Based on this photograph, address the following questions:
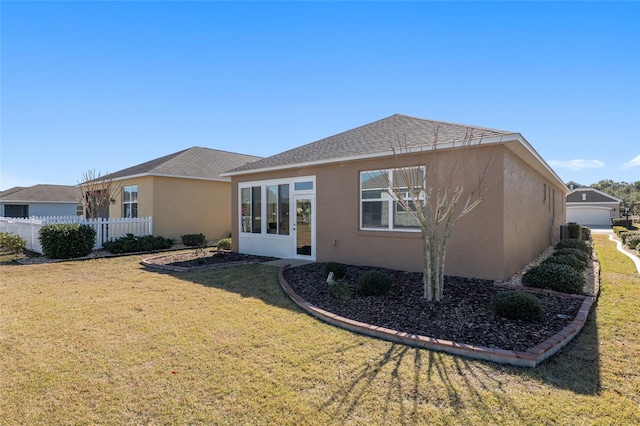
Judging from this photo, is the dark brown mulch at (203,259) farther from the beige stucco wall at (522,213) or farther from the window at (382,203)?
the beige stucco wall at (522,213)

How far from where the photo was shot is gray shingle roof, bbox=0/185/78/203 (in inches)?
1245

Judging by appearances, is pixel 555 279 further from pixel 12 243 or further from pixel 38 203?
pixel 38 203

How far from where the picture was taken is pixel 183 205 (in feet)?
55.5

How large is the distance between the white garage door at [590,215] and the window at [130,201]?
47.2m

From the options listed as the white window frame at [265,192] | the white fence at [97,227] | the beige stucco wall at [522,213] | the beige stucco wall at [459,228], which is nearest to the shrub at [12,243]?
the white fence at [97,227]

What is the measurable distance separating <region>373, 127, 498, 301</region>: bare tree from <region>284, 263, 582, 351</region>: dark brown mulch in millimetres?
522

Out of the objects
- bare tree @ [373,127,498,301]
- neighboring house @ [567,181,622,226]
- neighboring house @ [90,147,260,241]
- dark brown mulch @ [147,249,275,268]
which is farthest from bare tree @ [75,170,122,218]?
neighboring house @ [567,181,622,226]

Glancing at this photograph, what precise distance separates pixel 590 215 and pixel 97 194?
5158 cm

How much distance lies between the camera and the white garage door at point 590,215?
40406 mm

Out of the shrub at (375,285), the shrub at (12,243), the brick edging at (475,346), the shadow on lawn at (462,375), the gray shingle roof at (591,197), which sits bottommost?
the shadow on lawn at (462,375)

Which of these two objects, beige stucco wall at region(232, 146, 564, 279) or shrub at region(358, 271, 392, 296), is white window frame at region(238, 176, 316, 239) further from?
shrub at region(358, 271, 392, 296)

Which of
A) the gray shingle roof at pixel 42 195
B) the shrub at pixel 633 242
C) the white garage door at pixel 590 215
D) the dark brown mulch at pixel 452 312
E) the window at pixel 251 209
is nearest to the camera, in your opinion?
the dark brown mulch at pixel 452 312

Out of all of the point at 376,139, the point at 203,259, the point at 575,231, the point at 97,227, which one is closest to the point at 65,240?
the point at 97,227

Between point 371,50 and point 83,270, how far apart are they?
37.7 feet
